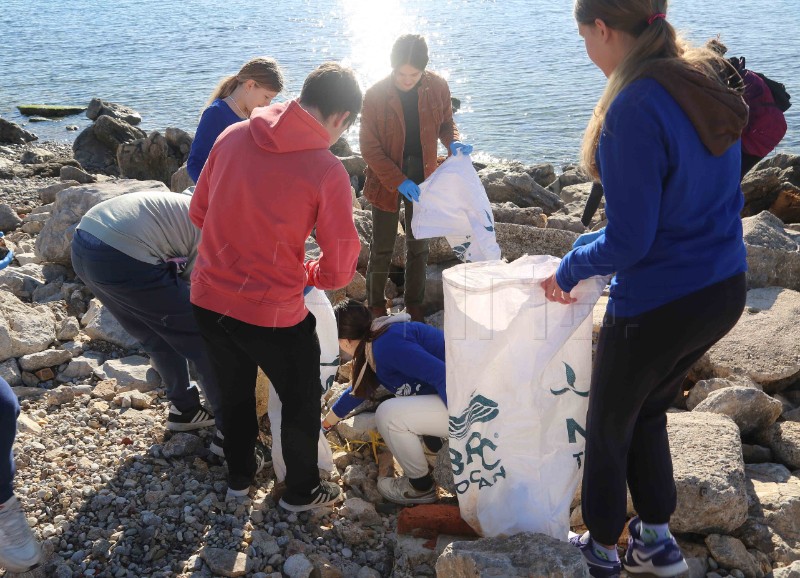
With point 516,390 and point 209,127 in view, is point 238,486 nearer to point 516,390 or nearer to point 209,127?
point 516,390

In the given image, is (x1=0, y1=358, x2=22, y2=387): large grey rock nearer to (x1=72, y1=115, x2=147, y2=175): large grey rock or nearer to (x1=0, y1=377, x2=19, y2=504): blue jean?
(x1=0, y1=377, x2=19, y2=504): blue jean

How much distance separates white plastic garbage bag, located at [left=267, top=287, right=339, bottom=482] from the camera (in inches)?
139

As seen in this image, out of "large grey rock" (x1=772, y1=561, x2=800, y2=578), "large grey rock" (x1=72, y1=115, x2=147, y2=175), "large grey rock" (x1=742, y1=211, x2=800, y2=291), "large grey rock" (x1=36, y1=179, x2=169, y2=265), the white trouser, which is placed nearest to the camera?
"large grey rock" (x1=772, y1=561, x2=800, y2=578)

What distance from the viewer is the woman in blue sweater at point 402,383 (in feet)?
11.5

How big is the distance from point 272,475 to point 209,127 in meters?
1.79

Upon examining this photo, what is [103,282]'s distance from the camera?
140 inches

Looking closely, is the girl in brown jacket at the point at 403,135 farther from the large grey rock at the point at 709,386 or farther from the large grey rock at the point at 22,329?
the large grey rock at the point at 22,329

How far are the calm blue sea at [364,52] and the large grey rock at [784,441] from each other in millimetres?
10420

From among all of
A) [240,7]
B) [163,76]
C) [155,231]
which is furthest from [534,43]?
[155,231]

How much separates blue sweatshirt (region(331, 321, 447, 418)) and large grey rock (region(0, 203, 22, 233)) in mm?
5191

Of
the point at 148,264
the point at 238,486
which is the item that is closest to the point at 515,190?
the point at 148,264

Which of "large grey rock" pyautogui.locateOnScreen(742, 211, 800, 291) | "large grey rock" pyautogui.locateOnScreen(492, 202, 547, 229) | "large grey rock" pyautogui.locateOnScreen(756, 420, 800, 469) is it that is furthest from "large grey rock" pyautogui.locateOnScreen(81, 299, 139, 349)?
"large grey rock" pyautogui.locateOnScreen(742, 211, 800, 291)

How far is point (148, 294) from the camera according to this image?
→ 357 cm

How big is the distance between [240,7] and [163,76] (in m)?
16.9
